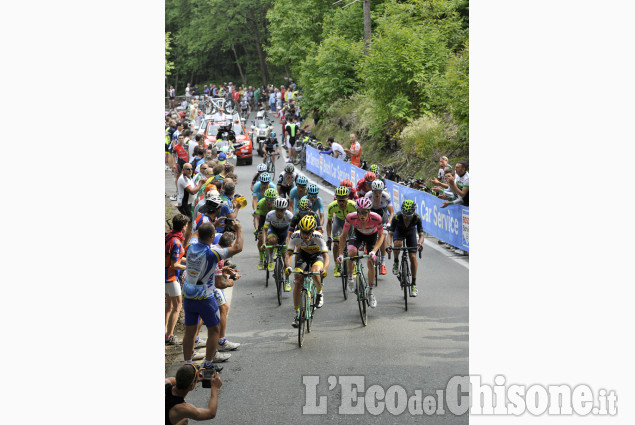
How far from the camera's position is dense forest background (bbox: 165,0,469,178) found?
24.6m

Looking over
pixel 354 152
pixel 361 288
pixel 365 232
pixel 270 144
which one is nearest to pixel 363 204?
pixel 365 232

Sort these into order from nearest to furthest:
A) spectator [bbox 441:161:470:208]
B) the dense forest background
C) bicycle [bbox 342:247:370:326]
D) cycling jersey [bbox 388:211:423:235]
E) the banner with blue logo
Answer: bicycle [bbox 342:247:370:326]
cycling jersey [bbox 388:211:423:235]
spectator [bbox 441:161:470:208]
the banner with blue logo
the dense forest background

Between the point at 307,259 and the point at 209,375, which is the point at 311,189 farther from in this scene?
the point at 209,375

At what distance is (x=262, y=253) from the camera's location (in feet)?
44.9

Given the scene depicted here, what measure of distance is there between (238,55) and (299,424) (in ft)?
219

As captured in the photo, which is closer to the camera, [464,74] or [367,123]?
[464,74]

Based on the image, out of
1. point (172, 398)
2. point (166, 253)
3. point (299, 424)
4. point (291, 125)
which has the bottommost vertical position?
point (299, 424)

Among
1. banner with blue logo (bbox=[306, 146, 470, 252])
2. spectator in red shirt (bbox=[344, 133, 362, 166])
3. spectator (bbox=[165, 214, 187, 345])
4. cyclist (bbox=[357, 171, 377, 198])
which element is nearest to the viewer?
spectator (bbox=[165, 214, 187, 345])

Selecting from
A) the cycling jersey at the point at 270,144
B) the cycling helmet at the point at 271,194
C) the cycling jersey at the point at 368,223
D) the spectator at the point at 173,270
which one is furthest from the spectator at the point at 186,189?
the cycling jersey at the point at 270,144

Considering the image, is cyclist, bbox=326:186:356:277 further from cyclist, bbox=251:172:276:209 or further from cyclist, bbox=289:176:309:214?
cyclist, bbox=251:172:276:209

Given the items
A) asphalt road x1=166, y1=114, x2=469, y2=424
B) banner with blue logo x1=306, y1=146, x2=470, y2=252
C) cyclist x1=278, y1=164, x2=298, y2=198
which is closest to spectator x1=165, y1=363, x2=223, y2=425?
asphalt road x1=166, y1=114, x2=469, y2=424

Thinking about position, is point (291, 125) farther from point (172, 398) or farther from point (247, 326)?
point (172, 398)

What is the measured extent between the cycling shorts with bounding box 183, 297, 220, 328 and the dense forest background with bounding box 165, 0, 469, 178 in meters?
13.0

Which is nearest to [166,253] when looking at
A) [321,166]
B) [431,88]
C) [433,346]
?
[433,346]
